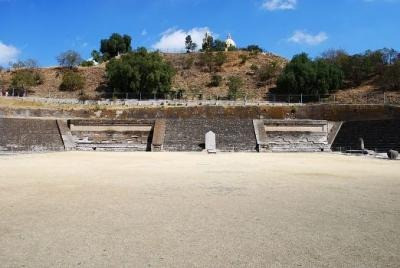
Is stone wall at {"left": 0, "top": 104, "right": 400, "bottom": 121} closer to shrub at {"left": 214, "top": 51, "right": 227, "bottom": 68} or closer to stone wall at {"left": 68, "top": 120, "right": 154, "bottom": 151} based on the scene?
stone wall at {"left": 68, "top": 120, "right": 154, "bottom": 151}

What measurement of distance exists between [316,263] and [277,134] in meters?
32.2

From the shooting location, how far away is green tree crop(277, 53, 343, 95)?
183 ft

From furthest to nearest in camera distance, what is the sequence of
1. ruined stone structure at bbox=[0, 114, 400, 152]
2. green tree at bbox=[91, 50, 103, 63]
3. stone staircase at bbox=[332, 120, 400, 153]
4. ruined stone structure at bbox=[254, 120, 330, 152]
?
1. green tree at bbox=[91, 50, 103, 63]
2. ruined stone structure at bbox=[254, 120, 330, 152]
3. ruined stone structure at bbox=[0, 114, 400, 152]
4. stone staircase at bbox=[332, 120, 400, 153]

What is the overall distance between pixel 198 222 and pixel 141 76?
4765cm

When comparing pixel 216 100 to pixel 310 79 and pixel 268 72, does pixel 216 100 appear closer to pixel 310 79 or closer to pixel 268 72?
pixel 310 79

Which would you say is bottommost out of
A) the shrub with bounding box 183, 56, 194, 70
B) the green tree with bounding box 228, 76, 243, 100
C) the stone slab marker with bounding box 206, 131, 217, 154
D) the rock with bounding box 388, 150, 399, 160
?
the rock with bounding box 388, 150, 399, 160

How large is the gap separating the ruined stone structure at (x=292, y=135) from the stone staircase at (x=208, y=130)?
3.27 ft

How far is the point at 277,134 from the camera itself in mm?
37719

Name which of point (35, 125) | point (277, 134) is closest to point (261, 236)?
point (277, 134)

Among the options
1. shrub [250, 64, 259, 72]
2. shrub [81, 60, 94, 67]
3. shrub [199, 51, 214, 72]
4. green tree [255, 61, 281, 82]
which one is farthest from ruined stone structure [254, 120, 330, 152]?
shrub [81, 60, 94, 67]

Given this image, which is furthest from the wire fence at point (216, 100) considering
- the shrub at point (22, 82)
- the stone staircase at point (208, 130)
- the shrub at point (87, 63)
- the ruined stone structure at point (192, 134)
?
the shrub at point (87, 63)

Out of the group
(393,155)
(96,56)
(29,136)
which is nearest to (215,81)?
(96,56)

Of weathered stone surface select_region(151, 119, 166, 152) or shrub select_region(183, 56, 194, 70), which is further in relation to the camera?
shrub select_region(183, 56, 194, 70)

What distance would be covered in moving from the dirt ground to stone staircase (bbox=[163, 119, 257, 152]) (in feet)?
65.1
